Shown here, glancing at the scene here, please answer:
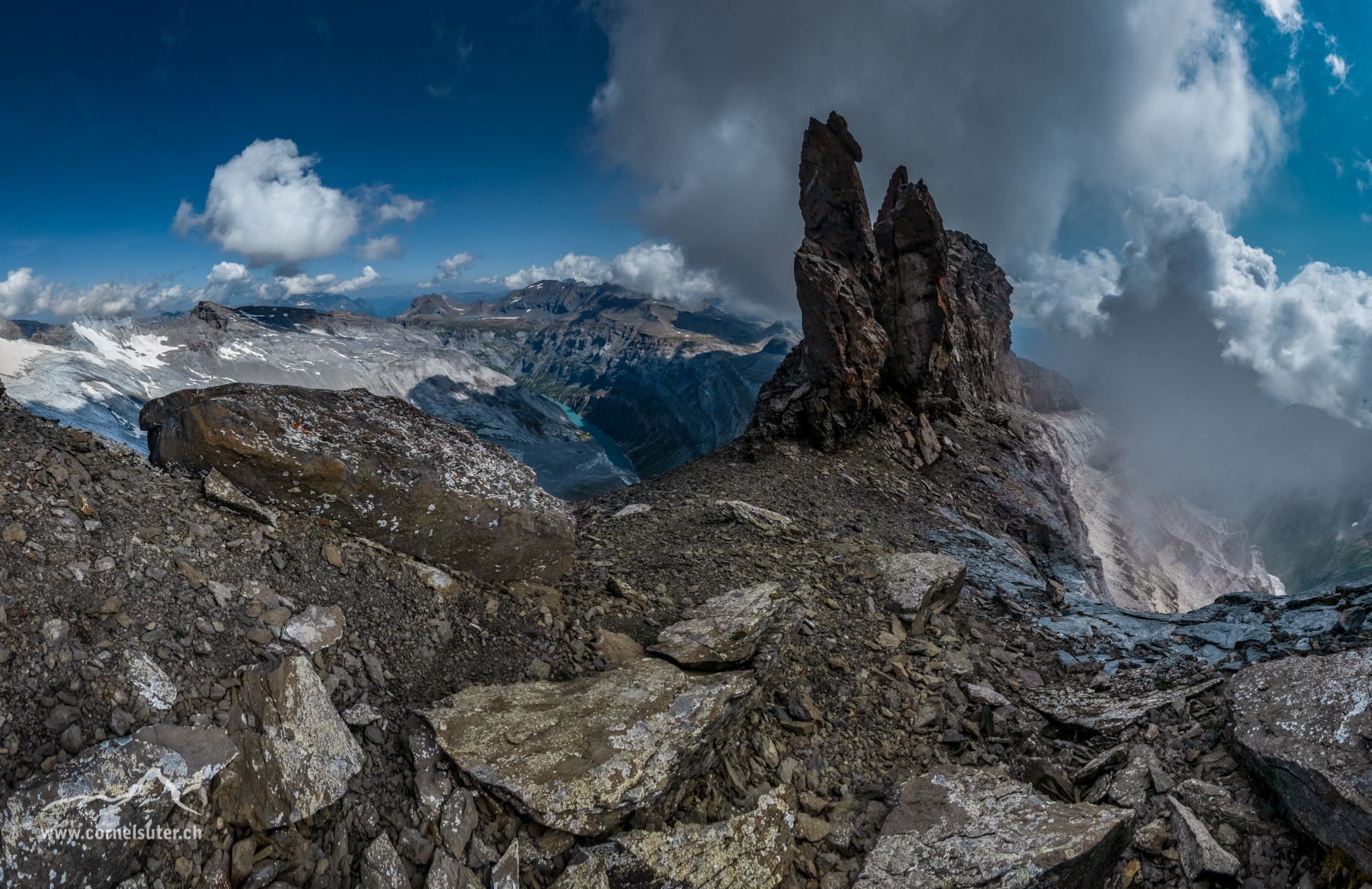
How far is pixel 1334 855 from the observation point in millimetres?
5352

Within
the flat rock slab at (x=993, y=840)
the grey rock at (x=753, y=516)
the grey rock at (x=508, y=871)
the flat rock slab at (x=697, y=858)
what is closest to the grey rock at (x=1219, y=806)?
the flat rock slab at (x=993, y=840)

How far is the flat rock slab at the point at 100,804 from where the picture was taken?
13.0 ft

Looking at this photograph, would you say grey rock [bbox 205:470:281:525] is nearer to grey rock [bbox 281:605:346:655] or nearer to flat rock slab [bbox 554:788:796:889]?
grey rock [bbox 281:605:346:655]

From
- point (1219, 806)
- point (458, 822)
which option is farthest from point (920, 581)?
point (458, 822)

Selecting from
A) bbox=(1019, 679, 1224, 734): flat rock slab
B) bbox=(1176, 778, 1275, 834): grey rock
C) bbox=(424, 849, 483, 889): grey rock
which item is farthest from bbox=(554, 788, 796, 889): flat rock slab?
bbox=(1019, 679, 1224, 734): flat rock slab

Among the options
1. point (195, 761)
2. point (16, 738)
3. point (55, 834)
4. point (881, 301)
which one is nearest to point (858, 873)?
point (195, 761)

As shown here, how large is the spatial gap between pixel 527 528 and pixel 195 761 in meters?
5.66

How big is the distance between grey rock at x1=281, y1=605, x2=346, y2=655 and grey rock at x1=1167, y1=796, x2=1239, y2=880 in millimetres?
9993

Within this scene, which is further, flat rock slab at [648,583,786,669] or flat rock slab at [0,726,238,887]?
flat rock slab at [648,583,786,669]

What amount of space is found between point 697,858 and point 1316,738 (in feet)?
23.3

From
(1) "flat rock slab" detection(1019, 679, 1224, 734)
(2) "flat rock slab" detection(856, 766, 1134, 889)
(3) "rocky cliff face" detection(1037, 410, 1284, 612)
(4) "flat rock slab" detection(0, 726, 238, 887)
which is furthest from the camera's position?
(3) "rocky cliff face" detection(1037, 410, 1284, 612)

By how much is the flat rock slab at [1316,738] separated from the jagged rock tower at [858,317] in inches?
763

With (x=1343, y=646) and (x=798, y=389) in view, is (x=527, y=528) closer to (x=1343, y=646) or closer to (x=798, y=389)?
(x=1343, y=646)

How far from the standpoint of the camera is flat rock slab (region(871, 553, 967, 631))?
11891 millimetres
